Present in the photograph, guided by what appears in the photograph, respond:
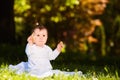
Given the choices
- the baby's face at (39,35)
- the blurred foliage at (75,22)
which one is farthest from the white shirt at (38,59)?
the blurred foliage at (75,22)

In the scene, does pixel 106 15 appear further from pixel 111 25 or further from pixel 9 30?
pixel 9 30

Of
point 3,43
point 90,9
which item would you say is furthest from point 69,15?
point 3,43

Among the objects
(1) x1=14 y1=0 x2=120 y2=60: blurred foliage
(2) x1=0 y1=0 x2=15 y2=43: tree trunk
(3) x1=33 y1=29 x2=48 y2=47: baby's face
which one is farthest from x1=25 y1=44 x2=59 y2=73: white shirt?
(1) x1=14 y1=0 x2=120 y2=60: blurred foliage

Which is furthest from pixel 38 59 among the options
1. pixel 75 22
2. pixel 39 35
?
pixel 75 22

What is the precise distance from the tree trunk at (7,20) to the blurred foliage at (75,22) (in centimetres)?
857

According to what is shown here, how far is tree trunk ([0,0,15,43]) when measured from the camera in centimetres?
1877

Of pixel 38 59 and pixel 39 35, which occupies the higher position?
pixel 39 35

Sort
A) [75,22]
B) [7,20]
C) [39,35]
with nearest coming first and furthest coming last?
[39,35], [7,20], [75,22]

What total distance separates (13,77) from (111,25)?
2828 cm

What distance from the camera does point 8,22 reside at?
1906cm

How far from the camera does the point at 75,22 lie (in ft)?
109

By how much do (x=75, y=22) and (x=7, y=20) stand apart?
572 inches

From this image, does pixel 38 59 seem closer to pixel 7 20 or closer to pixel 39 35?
pixel 39 35

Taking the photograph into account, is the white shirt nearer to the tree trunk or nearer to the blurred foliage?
the tree trunk
